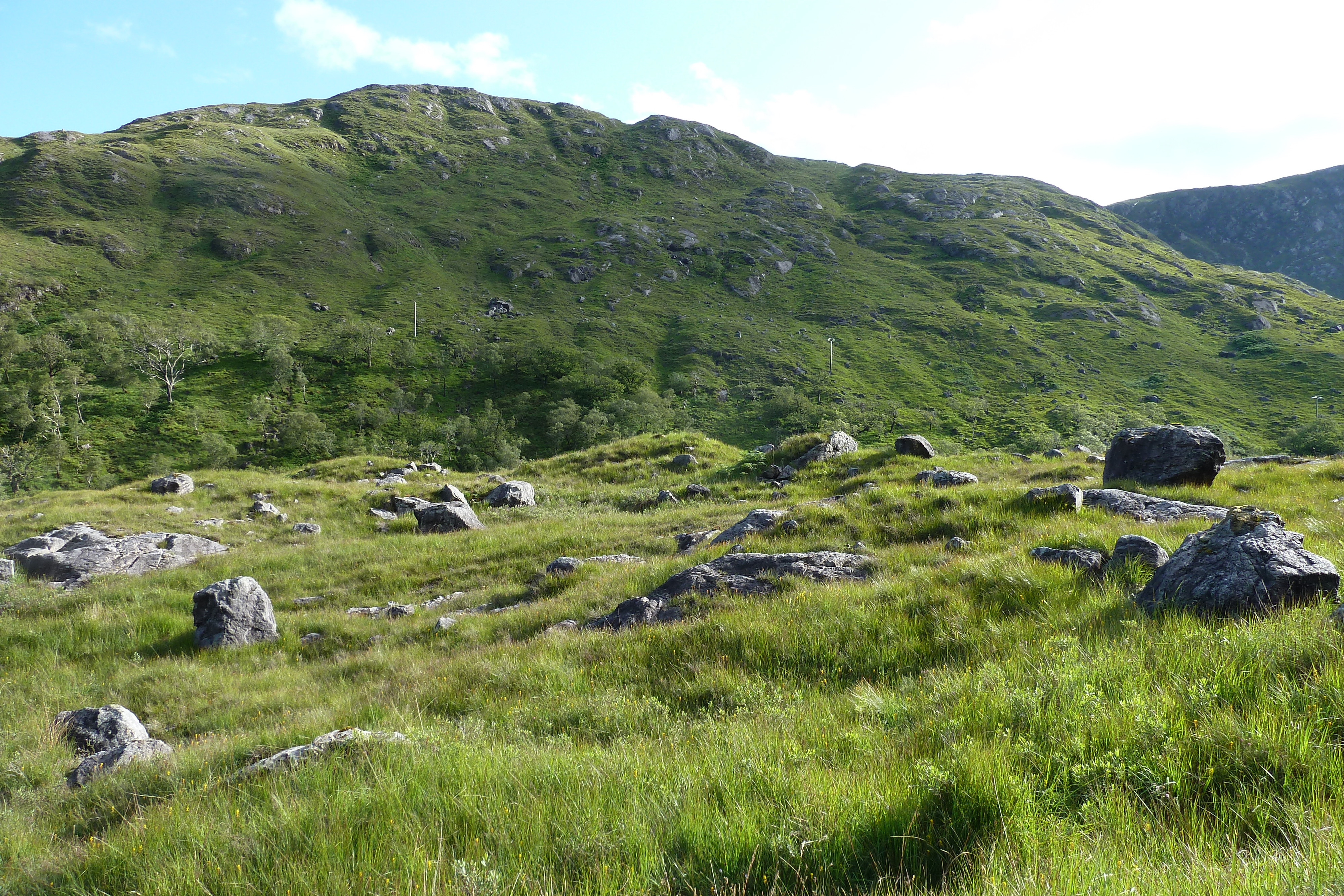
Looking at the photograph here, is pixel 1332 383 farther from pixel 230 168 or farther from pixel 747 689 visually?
pixel 230 168

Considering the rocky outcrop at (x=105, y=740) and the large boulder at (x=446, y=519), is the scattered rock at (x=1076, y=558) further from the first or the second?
the large boulder at (x=446, y=519)

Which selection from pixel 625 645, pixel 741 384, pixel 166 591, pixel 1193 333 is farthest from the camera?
pixel 1193 333

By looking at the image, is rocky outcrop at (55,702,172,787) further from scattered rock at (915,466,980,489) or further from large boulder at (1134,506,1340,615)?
scattered rock at (915,466,980,489)

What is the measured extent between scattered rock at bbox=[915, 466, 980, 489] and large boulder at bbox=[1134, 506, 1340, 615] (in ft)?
31.0

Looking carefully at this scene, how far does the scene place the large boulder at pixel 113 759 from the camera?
17.4 feet

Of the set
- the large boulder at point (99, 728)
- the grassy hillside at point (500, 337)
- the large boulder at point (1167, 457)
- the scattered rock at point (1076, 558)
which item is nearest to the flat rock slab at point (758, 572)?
the scattered rock at point (1076, 558)

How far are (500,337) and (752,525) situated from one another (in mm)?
136454

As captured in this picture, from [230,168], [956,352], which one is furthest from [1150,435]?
[230,168]

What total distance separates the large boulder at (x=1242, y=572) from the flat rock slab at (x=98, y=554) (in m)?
21.1

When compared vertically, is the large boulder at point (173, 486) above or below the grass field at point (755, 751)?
below

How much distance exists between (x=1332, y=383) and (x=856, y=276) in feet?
394

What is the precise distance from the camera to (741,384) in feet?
421

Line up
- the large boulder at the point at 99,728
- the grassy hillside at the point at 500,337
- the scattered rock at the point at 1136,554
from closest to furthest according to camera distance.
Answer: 1. the large boulder at the point at 99,728
2. the scattered rock at the point at 1136,554
3. the grassy hillside at the point at 500,337

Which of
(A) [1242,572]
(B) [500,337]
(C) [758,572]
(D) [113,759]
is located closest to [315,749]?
(D) [113,759]
